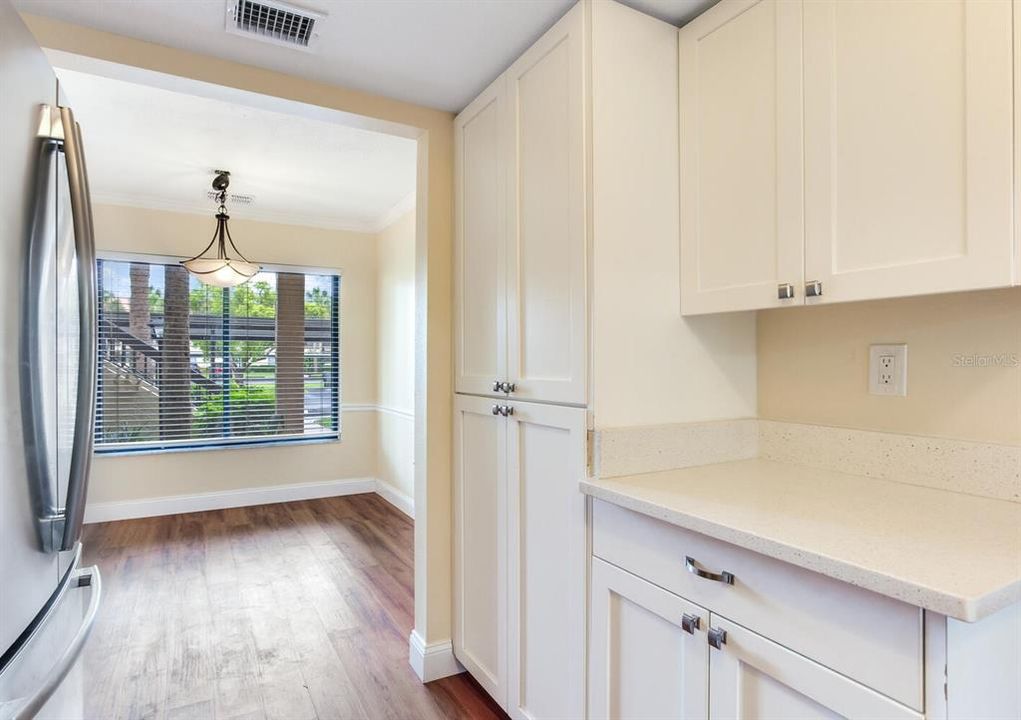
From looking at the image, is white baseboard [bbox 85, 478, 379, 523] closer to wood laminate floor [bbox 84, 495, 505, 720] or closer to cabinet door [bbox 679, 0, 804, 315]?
wood laminate floor [bbox 84, 495, 505, 720]

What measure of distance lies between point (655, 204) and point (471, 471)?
112 cm

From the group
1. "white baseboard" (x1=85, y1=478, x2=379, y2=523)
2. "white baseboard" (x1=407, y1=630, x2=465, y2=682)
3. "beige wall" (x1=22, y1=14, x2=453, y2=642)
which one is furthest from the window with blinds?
"white baseboard" (x1=407, y1=630, x2=465, y2=682)

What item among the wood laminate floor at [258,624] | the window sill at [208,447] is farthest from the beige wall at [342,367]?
the wood laminate floor at [258,624]

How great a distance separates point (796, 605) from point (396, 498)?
405cm

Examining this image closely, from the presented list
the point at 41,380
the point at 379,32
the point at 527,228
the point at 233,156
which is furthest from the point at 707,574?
the point at 233,156

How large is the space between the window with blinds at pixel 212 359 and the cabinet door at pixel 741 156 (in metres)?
3.99

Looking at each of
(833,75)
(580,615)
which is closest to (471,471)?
(580,615)

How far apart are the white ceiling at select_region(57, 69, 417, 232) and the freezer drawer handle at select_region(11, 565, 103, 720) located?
1627 mm

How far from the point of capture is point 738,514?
1103 mm

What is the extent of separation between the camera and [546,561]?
1629mm

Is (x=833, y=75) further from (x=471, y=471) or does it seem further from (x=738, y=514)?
(x=471, y=471)

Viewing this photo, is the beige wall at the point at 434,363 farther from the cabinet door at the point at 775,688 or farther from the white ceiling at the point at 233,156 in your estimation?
the cabinet door at the point at 775,688

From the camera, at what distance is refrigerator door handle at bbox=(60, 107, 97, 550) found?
39.3 inches

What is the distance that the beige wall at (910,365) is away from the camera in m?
1.20
